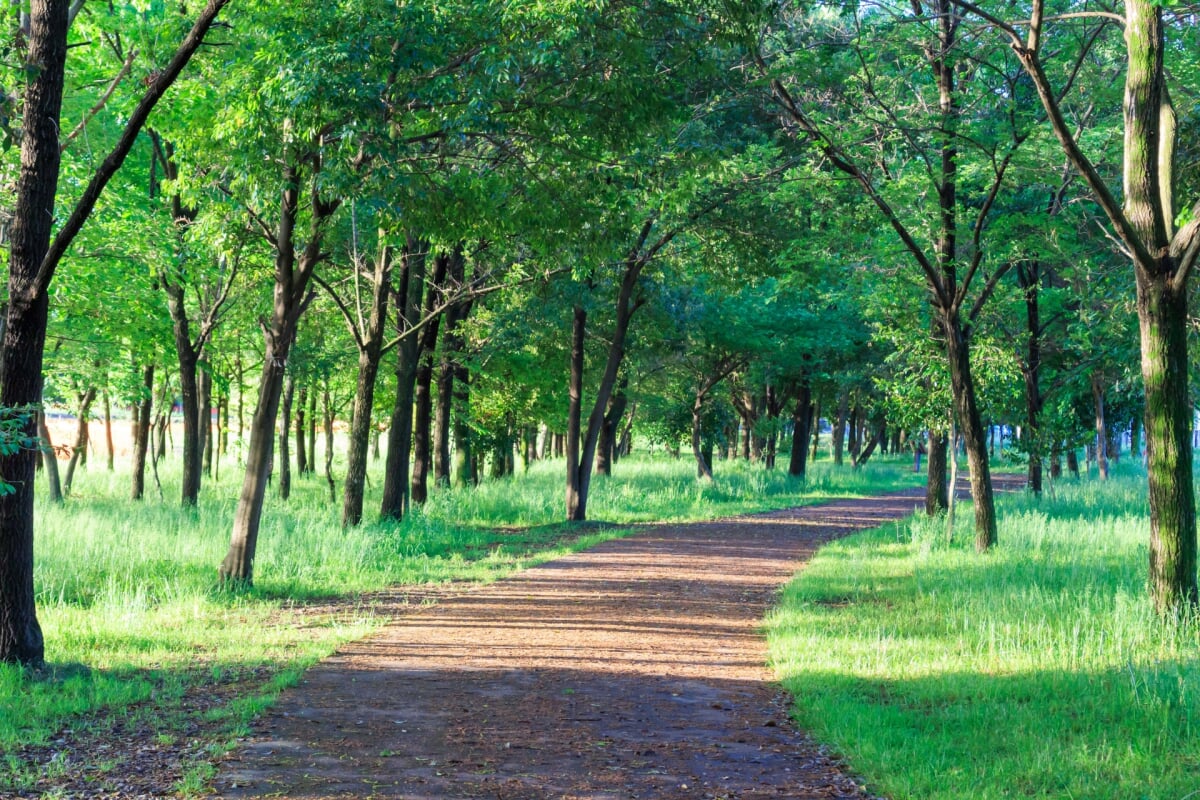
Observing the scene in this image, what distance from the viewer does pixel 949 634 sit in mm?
9531

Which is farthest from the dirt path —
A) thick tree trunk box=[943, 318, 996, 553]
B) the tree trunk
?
the tree trunk

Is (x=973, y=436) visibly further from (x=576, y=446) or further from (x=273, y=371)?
(x=273, y=371)

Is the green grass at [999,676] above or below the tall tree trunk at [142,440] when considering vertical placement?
below

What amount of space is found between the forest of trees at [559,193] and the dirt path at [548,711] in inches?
96.2

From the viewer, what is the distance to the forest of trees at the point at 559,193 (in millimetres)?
9672

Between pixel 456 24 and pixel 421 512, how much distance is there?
1133cm

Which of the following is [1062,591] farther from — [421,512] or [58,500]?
[58,500]

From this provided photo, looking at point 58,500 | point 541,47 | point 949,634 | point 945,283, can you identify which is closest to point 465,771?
point 949,634

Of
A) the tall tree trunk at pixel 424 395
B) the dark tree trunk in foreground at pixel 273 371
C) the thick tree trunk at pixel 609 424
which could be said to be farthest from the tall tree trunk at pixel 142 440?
the thick tree trunk at pixel 609 424

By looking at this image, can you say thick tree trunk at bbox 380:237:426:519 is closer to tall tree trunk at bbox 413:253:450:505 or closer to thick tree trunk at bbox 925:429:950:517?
tall tree trunk at bbox 413:253:450:505

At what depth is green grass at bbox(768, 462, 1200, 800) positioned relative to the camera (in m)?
5.80

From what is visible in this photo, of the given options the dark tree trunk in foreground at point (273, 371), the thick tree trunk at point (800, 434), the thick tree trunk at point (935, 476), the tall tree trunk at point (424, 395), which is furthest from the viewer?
the thick tree trunk at point (800, 434)

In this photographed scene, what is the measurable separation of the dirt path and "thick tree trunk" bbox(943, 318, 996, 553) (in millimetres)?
4475

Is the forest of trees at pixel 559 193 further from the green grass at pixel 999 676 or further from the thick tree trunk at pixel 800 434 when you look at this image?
the thick tree trunk at pixel 800 434
